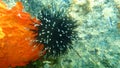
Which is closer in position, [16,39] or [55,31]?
[55,31]

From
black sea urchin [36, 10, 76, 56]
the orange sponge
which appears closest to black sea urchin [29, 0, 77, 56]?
black sea urchin [36, 10, 76, 56]

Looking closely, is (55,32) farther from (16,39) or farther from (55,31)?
(16,39)

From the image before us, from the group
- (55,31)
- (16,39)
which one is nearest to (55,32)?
(55,31)

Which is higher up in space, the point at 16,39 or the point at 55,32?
the point at 16,39

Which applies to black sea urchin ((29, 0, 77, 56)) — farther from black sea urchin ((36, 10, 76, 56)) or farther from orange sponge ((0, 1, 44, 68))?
orange sponge ((0, 1, 44, 68))

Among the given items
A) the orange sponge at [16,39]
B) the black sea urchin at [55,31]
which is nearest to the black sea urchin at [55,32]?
the black sea urchin at [55,31]

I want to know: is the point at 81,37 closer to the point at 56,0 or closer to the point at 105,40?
the point at 105,40

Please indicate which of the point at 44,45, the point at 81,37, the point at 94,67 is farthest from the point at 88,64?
the point at 44,45

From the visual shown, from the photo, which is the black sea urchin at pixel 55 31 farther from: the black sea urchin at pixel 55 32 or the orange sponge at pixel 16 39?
the orange sponge at pixel 16 39
